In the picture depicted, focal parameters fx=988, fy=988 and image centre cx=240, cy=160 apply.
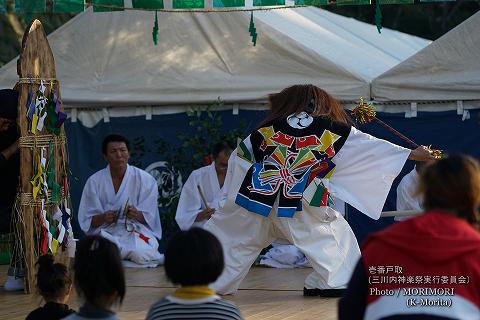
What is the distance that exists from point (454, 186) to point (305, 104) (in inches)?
150

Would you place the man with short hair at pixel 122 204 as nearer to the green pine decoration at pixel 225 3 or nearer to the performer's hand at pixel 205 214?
the performer's hand at pixel 205 214

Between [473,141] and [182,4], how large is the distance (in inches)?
121

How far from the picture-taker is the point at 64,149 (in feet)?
22.8

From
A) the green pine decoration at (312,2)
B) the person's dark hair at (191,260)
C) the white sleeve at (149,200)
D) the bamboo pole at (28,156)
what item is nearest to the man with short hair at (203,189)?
the white sleeve at (149,200)

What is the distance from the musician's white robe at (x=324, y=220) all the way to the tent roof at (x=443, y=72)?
2475 mm

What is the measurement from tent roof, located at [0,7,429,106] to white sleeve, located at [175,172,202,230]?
884mm

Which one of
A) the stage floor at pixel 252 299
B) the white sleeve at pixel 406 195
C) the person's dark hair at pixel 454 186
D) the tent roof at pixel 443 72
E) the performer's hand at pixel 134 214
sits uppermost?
the tent roof at pixel 443 72

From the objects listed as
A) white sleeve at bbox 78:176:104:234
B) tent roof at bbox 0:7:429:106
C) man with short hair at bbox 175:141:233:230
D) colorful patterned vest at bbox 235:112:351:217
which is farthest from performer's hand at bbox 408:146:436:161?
white sleeve at bbox 78:176:104:234

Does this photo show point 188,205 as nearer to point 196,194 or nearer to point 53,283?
point 196,194

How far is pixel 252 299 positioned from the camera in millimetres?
6492

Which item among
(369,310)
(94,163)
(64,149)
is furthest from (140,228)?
(369,310)

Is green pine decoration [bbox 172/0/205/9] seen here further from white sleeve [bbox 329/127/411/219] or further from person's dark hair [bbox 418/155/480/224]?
person's dark hair [bbox 418/155/480/224]

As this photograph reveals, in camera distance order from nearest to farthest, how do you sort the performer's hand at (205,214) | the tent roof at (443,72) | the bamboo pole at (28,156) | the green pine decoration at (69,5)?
the bamboo pole at (28,156), the green pine decoration at (69,5), the tent roof at (443,72), the performer's hand at (205,214)

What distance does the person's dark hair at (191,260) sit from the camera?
3.02 m
